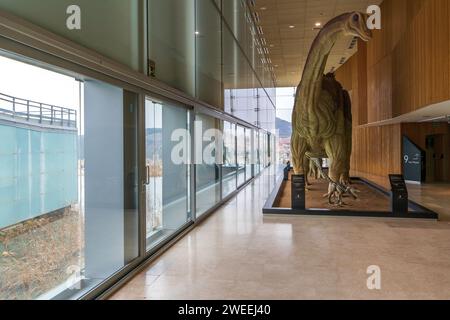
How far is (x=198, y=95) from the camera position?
631cm

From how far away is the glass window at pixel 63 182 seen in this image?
217 centimetres

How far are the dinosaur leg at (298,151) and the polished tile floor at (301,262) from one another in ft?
5.26

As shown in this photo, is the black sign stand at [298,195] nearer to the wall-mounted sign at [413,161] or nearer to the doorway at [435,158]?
the wall-mounted sign at [413,161]

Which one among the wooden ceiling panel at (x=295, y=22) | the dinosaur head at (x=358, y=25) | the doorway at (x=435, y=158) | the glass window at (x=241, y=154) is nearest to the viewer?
the dinosaur head at (x=358, y=25)

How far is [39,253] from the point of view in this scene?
2488 millimetres

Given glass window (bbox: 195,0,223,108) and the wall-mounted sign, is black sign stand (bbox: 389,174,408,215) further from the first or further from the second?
the wall-mounted sign

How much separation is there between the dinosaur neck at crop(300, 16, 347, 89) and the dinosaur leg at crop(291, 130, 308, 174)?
1.50 meters

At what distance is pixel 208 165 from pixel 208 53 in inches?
94.9

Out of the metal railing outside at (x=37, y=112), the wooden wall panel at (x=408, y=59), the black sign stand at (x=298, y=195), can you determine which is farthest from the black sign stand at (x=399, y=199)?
the metal railing outside at (x=37, y=112)

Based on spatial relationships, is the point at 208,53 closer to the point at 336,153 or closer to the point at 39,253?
the point at 336,153

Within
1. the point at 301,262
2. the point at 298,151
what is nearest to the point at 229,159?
the point at 298,151

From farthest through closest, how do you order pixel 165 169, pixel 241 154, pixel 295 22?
pixel 295 22
pixel 241 154
pixel 165 169

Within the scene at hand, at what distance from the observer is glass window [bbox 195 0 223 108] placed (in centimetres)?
644

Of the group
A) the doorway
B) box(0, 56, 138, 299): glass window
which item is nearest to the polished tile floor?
box(0, 56, 138, 299): glass window
